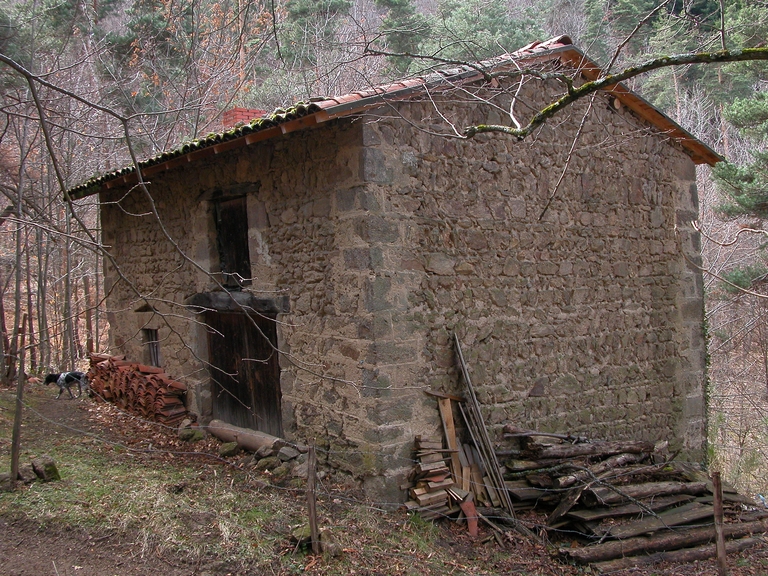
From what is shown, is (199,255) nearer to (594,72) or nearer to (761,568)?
(594,72)

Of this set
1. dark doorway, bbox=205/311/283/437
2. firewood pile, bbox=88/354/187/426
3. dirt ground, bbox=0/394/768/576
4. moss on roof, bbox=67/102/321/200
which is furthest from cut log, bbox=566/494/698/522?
firewood pile, bbox=88/354/187/426

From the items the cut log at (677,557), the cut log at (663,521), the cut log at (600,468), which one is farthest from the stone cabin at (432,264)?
the cut log at (677,557)

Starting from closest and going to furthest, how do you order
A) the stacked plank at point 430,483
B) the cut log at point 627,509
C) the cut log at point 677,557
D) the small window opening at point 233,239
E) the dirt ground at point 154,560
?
the dirt ground at point 154,560
the cut log at point 677,557
the stacked plank at point 430,483
the cut log at point 627,509
the small window opening at point 233,239

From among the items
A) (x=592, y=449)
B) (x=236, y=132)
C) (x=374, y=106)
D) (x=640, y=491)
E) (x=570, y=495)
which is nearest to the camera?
(x=374, y=106)

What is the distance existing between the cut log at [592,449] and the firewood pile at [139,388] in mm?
4610

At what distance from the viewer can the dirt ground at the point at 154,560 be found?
4.44 m

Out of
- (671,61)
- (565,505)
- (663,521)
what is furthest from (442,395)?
(671,61)

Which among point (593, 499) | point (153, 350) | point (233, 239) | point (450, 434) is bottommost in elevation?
point (593, 499)

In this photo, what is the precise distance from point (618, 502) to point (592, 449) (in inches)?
25.0

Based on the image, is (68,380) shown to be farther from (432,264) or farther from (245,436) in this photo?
(432,264)

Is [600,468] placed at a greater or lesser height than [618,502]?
greater

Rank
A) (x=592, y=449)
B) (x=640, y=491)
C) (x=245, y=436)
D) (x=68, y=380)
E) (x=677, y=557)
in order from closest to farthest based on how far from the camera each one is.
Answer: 1. (x=677, y=557)
2. (x=640, y=491)
3. (x=592, y=449)
4. (x=245, y=436)
5. (x=68, y=380)

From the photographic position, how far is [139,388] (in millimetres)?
8742

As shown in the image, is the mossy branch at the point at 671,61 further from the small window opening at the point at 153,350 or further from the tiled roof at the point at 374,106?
the small window opening at the point at 153,350
